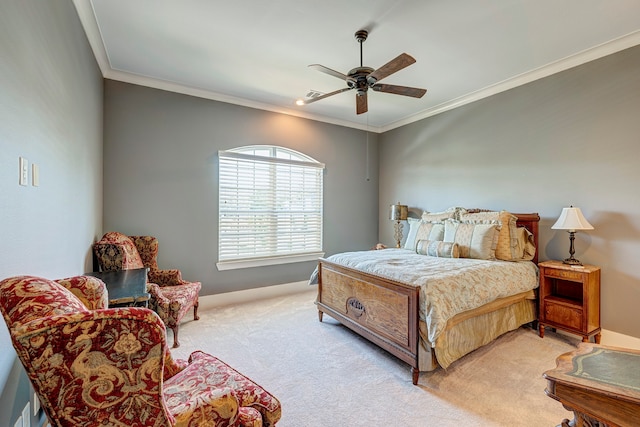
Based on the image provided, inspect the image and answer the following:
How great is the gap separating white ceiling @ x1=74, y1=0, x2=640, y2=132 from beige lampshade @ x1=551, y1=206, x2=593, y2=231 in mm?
1602

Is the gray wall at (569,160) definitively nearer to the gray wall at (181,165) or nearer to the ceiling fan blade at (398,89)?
the ceiling fan blade at (398,89)

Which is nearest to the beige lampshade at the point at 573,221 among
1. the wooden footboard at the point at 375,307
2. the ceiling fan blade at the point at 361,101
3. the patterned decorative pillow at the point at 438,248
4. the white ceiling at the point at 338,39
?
the patterned decorative pillow at the point at 438,248

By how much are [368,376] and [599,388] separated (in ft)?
4.89

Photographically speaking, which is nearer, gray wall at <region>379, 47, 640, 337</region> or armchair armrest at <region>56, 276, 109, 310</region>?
armchair armrest at <region>56, 276, 109, 310</region>

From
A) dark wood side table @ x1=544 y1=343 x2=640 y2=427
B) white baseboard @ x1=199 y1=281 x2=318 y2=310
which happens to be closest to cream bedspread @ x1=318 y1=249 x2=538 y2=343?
dark wood side table @ x1=544 y1=343 x2=640 y2=427

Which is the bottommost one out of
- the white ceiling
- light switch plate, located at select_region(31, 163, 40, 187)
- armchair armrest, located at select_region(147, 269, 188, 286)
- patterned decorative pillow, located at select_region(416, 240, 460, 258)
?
armchair armrest, located at select_region(147, 269, 188, 286)

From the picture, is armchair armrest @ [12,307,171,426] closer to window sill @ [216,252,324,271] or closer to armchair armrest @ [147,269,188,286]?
armchair armrest @ [147,269,188,286]

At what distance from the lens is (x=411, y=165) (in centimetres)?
495

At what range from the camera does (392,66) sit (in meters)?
2.28

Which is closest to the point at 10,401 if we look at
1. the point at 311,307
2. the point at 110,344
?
the point at 110,344

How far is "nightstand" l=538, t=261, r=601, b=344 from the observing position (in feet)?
8.95

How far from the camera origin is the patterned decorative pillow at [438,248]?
3302 millimetres

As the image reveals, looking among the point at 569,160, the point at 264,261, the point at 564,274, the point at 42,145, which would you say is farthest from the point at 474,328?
the point at 42,145

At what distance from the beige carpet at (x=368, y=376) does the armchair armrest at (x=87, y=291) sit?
1306 mm
